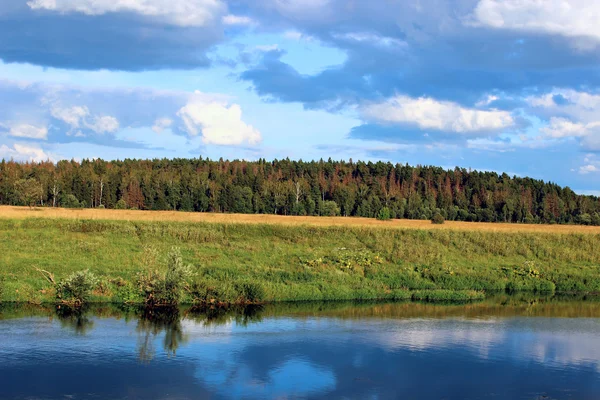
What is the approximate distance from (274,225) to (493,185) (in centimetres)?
9169

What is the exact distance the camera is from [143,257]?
41.0 m

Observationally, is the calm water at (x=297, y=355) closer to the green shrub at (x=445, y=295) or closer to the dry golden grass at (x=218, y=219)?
the green shrub at (x=445, y=295)

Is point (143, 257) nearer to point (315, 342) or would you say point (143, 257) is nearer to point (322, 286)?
point (322, 286)

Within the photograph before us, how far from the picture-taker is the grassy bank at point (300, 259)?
37031 mm

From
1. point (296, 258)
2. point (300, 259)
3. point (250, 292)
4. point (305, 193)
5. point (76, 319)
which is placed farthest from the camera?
point (305, 193)

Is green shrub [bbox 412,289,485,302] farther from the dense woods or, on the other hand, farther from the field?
the dense woods

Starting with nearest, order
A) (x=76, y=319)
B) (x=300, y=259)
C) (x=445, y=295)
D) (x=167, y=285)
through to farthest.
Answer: (x=76, y=319)
(x=167, y=285)
(x=445, y=295)
(x=300, y=259)

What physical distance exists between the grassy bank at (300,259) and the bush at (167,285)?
2.96 ft

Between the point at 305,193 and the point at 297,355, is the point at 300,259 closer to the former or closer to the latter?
the point at 297,355

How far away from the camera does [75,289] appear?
1280 inches

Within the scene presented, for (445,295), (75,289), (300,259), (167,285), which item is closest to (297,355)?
(167,285)

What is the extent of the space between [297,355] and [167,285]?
1063cm

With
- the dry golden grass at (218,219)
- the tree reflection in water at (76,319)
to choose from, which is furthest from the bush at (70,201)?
the tree reflection in water at (76,319)

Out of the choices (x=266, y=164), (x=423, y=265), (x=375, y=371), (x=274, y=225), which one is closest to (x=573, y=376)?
(x=375, y=371)
